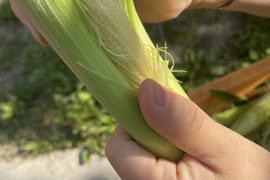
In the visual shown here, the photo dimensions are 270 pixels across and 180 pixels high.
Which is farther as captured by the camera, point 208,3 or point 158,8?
point 208,3

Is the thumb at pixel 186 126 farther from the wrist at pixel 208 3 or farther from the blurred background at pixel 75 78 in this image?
the blurred background at pixel 75 78

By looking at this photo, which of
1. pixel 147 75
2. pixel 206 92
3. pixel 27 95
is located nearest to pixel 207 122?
pixel 147 75

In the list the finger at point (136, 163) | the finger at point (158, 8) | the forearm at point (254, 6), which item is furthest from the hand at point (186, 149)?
the forearm at point (254, 6)

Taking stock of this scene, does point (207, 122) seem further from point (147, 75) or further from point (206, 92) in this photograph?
point (206, 92)

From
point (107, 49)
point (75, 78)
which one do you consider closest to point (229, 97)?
point (107, 49)

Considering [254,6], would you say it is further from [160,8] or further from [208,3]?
[160,8]

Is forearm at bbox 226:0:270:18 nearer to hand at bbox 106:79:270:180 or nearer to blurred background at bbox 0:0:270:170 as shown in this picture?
blurred background at bbox 0:0:270:170

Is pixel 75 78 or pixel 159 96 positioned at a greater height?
pixel 159 96
